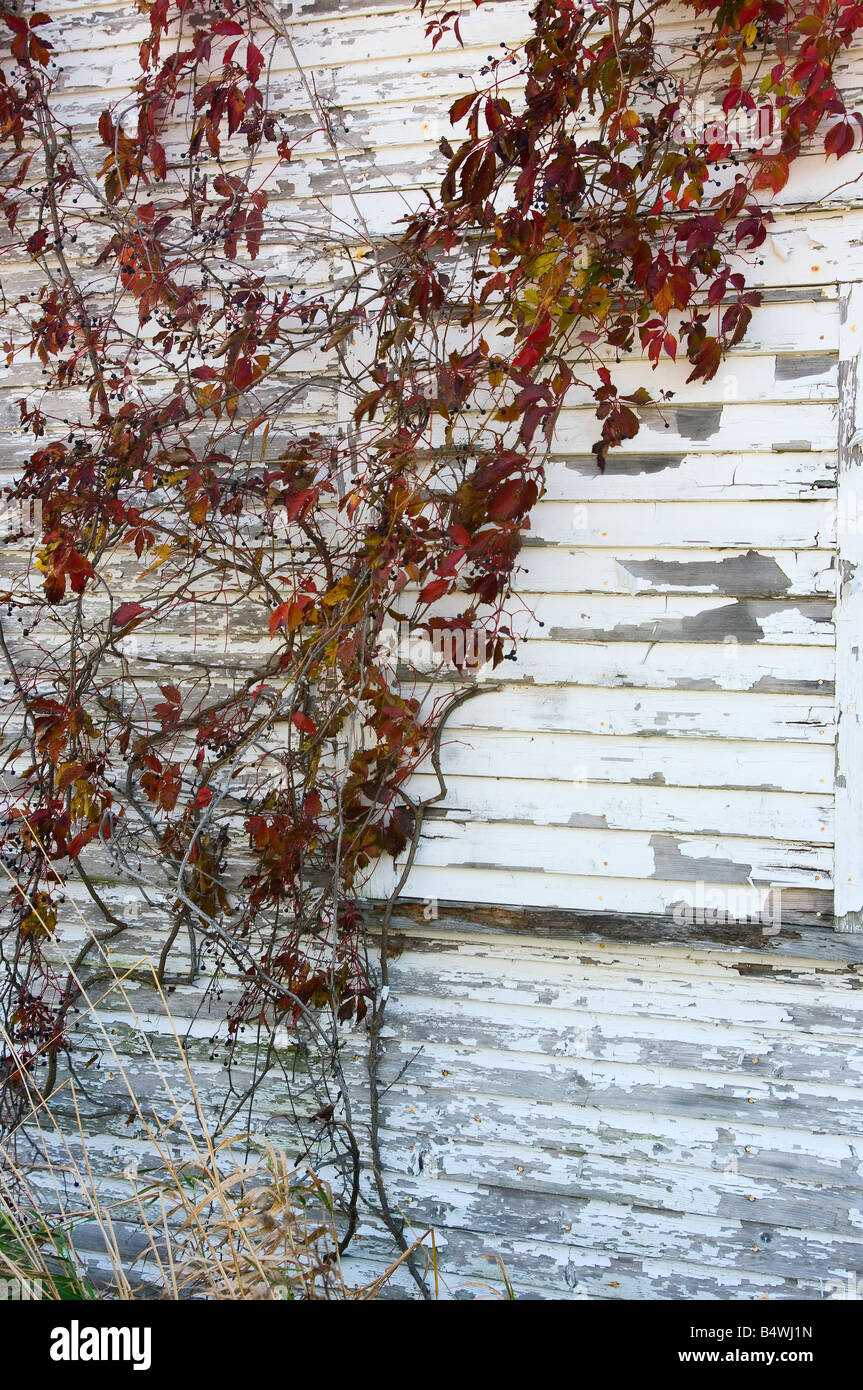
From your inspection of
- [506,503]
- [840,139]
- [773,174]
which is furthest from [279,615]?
[840,139]

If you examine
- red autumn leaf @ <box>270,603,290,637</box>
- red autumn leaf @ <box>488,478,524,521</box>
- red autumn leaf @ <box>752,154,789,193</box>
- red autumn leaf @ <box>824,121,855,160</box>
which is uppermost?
red autumn leaf @ <box>824,121,855,160</box>

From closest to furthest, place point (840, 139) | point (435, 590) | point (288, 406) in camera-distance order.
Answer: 1. point (840, 139)
2. point (435, 590)
3. point (288, 406)

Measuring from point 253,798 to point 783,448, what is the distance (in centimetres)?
161

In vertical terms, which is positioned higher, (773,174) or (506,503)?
(773,174)

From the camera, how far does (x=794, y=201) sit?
2.37 meters

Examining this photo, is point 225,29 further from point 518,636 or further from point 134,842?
point 134,842

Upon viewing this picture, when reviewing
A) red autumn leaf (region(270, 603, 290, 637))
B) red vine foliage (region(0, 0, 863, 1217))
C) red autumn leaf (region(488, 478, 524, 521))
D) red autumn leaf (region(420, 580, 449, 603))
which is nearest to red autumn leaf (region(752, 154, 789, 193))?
red vine foliage (region(0, 0, 863, 1217))

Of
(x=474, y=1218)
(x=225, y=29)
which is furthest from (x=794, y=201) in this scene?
(x=474, y=1218)

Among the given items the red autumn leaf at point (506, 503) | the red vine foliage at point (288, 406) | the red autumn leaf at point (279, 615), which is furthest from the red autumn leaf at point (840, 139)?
the red autumn leaf at point (279, 615)

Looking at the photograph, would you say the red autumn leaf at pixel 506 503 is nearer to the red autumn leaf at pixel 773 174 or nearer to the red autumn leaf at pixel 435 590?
the red autumn leaf at pixel 435 590

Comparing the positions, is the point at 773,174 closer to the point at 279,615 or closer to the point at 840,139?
the point at 840,139

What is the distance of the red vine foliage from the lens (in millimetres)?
2340

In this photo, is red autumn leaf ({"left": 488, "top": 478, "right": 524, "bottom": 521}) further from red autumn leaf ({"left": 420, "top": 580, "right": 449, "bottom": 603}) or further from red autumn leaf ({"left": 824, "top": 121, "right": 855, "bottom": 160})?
red autumn leaf ({"left": 824, "top": 121, "right": 855, "bottom": 160})

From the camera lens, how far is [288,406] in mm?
2756
